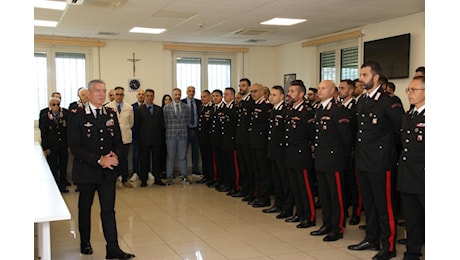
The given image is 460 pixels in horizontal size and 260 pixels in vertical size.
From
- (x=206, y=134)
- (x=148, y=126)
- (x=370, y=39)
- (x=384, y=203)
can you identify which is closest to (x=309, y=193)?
(x=384, y=203)

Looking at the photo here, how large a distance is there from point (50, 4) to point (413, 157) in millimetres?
5291

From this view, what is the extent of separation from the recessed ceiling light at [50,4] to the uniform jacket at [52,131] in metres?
1.67

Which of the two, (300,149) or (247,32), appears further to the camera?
(247,32)

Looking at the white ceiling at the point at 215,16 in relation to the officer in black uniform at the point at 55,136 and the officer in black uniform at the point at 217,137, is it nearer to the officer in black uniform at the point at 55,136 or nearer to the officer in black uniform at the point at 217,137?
the officer in black uniform at the point at 217,137

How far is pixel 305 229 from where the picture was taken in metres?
5.23

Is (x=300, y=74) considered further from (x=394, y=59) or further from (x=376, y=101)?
(x=376, y=101)

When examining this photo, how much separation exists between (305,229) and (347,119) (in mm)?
1387

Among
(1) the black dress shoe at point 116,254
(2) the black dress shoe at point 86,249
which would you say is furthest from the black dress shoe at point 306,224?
(2) the black dress shoe at point 86,249

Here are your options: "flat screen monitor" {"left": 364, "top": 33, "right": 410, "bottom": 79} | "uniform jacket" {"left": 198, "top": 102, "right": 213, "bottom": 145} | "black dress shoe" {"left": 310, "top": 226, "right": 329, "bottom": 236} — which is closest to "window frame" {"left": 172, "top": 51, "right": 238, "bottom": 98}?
"uniform jacket" {"left": 198, "top": 102, "right": 213, "bottom": 145}

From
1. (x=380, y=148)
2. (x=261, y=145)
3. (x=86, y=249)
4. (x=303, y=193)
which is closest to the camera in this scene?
(x=380, y=148)

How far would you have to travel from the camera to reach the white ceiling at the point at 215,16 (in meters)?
6.52

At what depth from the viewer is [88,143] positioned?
399 cm

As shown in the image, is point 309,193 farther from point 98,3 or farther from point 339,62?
point 339,62

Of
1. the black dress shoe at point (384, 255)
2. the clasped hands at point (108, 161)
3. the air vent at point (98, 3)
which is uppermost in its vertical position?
the air vent at point (98, 3)
